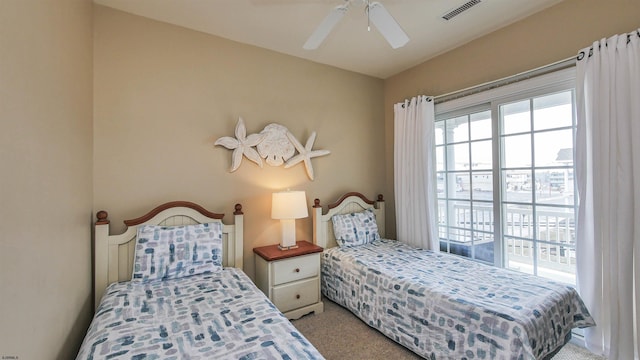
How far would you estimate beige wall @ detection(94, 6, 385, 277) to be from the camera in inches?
83.9

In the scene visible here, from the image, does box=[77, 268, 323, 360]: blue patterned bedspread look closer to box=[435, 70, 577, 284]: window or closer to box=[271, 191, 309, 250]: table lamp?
box=[271, 191, 309, 250]: table lamp

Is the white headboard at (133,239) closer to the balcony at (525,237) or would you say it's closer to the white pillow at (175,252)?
the white pillow at (175,252)

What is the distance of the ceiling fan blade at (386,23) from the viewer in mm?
1668

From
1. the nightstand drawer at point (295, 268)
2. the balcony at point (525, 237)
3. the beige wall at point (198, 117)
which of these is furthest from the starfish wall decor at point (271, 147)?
the balcony at point (525, 237)

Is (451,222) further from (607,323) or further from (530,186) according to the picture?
(607,323)

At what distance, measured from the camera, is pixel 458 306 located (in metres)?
1.69

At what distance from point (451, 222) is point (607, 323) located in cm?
137

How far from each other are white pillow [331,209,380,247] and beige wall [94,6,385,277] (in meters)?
0.31

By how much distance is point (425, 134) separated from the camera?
2992 millimetres

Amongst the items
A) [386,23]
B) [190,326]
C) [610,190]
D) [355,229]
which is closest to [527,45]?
[610,190]

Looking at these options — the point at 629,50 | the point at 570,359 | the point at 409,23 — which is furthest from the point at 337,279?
the point at 629,50

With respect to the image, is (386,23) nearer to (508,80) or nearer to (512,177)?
(508,80)

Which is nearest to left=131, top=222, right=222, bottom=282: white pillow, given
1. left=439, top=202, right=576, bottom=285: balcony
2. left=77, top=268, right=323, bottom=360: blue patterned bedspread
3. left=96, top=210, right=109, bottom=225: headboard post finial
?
left=77, top=268, right=323, bottom=360: blue patterned bedspread

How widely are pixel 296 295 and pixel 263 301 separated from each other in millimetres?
886
